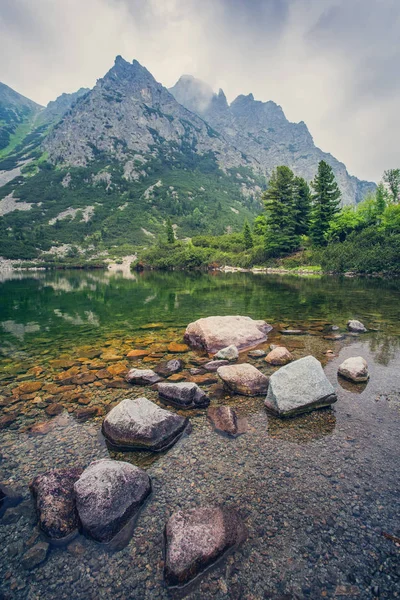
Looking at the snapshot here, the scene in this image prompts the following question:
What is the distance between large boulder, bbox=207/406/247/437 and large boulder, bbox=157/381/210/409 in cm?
50

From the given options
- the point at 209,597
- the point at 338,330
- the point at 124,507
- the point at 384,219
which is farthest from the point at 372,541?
the point at 384,219

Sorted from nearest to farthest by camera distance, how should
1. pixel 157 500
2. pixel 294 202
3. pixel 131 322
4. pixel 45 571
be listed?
pixel 45 571
pixel 157 500
pixel 131 322
pixel 294 202

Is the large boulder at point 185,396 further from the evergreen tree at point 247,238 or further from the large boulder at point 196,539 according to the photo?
the evergreen tree at point 247,238

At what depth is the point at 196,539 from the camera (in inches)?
149

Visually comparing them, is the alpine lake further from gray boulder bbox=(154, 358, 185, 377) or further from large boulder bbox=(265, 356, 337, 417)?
gray boulder bbox=(154, 358, 185, 377)

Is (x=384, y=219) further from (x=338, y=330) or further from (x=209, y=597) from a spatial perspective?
(x=209, y=597)

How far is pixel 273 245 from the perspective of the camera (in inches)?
2425

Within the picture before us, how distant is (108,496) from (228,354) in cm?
692

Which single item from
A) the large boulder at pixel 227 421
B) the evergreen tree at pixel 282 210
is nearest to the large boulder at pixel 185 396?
the large boulder at pixel 227 421

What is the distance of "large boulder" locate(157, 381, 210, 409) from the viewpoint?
7.70m

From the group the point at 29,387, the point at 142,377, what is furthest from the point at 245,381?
the point at 29,387

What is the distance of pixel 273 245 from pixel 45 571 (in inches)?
2461

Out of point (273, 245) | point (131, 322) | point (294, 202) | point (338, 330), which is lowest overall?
point (131, 322)

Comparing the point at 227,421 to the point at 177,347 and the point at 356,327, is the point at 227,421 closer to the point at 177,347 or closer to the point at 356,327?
the point at 177,347
